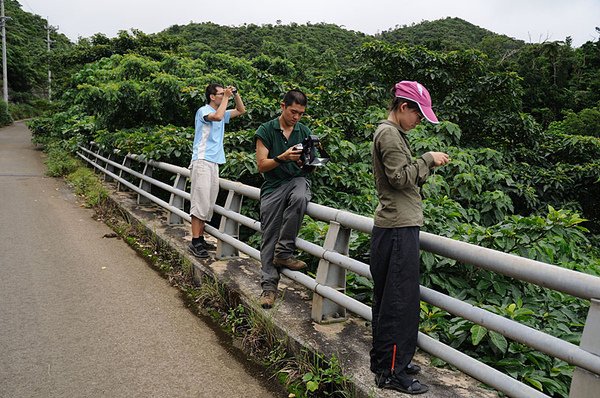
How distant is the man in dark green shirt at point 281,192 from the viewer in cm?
385

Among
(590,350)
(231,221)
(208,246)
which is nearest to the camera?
(590,350)

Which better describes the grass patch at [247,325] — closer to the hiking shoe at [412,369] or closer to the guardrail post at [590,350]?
the hiking shoe at [412,369]

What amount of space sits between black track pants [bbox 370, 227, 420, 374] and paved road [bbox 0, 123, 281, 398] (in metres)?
0.89

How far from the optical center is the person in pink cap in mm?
2717

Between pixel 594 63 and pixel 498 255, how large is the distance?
155 ft

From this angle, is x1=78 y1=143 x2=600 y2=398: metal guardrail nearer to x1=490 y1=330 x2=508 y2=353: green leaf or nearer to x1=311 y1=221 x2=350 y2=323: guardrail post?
x1=311 y1=221 x2=350 y2=323: guardrail post

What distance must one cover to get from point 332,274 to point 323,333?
40 cm

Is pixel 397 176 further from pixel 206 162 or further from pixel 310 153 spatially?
pixel 206 162

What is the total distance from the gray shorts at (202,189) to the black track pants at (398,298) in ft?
9.69

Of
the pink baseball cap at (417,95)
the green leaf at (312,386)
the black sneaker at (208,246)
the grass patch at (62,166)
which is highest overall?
the pink baseball cap at (417,95)

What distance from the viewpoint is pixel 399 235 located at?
9.00ft

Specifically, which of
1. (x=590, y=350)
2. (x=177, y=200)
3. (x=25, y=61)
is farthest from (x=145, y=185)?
(x=25, y=61)

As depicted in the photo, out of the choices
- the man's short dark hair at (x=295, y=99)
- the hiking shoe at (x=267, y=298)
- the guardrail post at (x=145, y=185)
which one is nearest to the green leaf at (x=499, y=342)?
the hiking shoe at (x=267, y=298)

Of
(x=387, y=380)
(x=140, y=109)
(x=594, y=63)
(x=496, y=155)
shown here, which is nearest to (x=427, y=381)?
(x=387, y=380)
